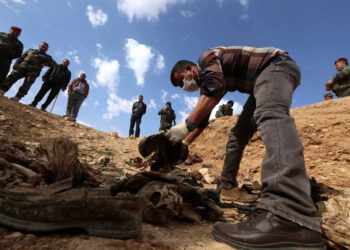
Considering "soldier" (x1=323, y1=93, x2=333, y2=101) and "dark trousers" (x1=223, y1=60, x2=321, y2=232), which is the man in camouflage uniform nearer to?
"dark trousers" (x1=223, y1=60, x2=321, y2=232)

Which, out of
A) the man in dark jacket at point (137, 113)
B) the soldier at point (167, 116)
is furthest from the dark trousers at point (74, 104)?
the soldier at point (167, 116)

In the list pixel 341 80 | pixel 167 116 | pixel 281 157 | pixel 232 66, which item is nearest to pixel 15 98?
pixel 167 116

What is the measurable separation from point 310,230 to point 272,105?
76 centimetres

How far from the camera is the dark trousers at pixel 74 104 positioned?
376 inches

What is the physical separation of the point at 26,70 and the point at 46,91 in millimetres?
904

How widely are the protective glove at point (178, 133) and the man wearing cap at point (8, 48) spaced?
23.1 feet

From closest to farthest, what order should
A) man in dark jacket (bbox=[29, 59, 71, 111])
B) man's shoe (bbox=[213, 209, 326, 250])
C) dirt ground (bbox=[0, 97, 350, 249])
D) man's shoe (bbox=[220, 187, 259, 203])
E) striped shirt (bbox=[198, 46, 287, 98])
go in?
man's shoe (bbox=[213, 209, 326, 250])
dirt ground (bbox=[0, 97, 350, 249])
striped shirt (bbox=[198, 46, 287, 98])
man's shoe (bbox=[220, 187, 259, 203])
man in dark jacket (bbox=[29, 59, 71, 111])

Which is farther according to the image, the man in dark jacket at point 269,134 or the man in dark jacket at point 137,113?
the man in dark jacket at point 137,113

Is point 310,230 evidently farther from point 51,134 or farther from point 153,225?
point 51,134

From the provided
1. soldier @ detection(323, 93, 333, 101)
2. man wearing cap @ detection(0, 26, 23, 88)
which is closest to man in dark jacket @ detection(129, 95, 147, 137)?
man wearing cap @ detection(0, 26, 23, 88)

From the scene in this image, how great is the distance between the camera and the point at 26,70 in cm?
816

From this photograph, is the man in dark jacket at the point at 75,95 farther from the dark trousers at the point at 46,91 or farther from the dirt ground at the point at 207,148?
the dirt ground at the point at 207,148

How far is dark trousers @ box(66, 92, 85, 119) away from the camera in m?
9.55

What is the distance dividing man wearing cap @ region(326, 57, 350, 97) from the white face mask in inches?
250
